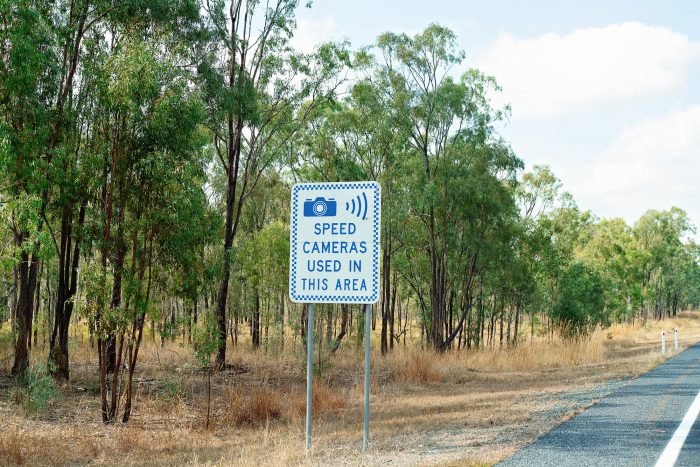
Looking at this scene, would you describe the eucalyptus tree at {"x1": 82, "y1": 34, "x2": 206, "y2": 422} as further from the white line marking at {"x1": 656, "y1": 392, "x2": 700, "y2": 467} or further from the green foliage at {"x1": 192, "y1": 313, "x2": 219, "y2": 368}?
Result: the white line marking at {"x1": 656, "y1": 392, "x2": 700, "y2": 467}

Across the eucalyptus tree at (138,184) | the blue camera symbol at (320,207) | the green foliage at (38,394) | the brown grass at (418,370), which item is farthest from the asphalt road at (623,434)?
the green foliage at (38,394)

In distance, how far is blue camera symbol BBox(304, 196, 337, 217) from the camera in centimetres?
848

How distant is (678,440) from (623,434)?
2.29 ft

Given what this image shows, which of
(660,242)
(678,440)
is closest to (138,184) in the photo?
(678,440)

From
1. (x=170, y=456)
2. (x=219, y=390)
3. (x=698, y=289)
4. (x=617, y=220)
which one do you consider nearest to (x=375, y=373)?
(x=219, y=390)

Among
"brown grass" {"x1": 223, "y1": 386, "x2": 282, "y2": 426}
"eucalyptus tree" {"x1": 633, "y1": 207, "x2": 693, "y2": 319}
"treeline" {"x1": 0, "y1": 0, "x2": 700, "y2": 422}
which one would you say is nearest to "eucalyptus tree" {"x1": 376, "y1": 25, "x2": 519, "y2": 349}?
"treeline" {"x1": 0, "y1": 0, "x2": 700, "y2": 422}

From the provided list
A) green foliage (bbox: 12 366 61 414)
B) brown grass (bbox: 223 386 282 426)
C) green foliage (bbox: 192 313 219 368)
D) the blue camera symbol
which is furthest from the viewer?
brown grass (bbox: 223 386 282 426)

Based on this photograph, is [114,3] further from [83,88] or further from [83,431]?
[83,431]

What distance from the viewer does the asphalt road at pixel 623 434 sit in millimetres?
7301

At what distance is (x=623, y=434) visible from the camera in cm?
890

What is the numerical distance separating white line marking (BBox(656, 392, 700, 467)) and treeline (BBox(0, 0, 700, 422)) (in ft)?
27.1

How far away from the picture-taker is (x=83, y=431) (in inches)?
537

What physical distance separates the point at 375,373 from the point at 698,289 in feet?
355

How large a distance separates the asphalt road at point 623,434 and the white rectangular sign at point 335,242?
2.59m
